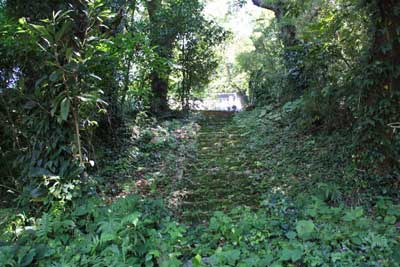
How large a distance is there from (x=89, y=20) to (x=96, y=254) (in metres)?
2.61

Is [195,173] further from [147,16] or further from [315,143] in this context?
[147,16]

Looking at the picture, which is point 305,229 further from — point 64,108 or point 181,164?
point 181,164

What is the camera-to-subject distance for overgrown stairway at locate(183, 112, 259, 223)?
14.6 feet

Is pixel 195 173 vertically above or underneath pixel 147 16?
underneath

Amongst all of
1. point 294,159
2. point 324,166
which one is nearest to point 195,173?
point 294,159

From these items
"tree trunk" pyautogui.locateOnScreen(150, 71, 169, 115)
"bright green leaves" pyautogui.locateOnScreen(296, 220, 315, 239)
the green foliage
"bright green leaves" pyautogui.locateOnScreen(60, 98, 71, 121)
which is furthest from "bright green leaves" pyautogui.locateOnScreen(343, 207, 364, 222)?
"tree trunk" pyautogui.locateOnScreen(150, 71, 169, 115)

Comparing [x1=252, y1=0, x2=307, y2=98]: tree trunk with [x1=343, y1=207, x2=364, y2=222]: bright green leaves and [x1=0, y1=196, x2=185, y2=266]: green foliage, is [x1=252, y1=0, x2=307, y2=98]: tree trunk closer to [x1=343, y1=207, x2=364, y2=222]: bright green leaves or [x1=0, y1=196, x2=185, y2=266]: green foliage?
[x1=343, y1=207, x2=364, y2=222]: bright green leaves

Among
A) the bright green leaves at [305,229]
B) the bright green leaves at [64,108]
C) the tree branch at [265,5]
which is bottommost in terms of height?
the bright green leaves at [305,229]

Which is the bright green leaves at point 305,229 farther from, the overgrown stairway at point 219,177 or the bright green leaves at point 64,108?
the bright green leaves at point 64,108

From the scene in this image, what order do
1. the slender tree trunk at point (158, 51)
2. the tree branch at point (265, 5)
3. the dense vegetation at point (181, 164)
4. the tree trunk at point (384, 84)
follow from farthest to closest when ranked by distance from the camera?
the tree branch at point (265, 5) < the slender tree trunk at point (158, 51) < the tree trunk at point (384, 84) < the dense vegetation at point (181, 164)

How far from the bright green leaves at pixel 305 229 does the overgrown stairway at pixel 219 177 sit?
106cm

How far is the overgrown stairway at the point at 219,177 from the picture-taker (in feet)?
14.6

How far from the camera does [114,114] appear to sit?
623cm

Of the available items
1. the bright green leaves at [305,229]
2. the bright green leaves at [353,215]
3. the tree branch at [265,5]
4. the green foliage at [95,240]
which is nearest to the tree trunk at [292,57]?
the tree branch at [265,5]
